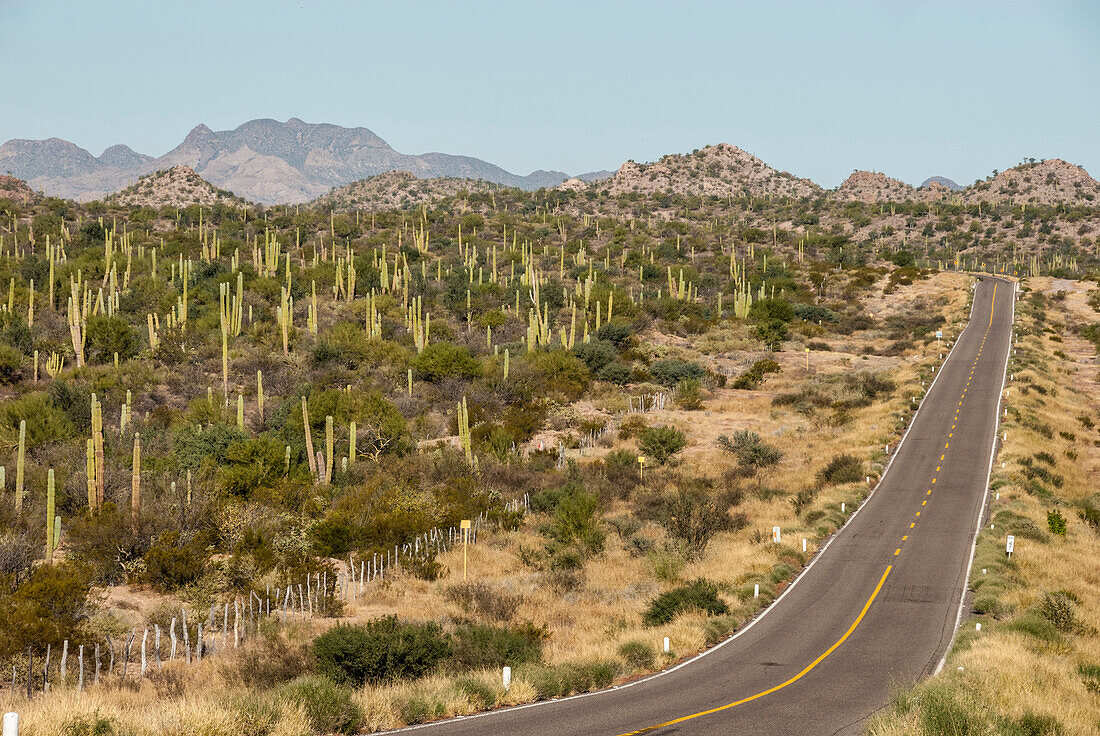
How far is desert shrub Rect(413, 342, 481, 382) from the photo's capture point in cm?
4490

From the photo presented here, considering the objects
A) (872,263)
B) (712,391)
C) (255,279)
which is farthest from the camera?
(872,263)

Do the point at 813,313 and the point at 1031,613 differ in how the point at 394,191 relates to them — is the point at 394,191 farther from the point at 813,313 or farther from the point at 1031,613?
the point at 1031,613

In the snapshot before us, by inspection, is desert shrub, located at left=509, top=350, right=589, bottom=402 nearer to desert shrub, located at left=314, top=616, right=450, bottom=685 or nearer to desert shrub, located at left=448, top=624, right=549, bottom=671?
desert shrub, located at left=448, top=624, right=549, bottom=671

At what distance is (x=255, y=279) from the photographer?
61188mm

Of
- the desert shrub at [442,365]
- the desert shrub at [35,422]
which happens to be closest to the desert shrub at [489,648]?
the desert shrub at [35,422]

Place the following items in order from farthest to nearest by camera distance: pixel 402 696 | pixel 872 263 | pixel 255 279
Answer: pixel 872 263
pixel 255 279
pixel 402 696

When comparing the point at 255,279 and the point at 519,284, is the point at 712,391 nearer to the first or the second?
the point at 519,284

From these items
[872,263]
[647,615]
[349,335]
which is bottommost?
[647,615]

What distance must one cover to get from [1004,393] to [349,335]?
3649 centimetres

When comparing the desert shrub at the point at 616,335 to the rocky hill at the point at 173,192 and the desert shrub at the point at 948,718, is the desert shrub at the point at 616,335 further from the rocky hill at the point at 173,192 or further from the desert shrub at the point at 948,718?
the rocky hill at the point at 173,192

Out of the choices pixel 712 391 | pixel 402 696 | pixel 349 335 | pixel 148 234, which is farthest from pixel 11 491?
pixel 148 234

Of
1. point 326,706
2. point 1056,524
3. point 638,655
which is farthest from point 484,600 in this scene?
point 1056,524

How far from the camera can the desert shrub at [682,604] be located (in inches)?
739

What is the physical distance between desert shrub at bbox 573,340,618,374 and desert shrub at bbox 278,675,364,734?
3983 centimetres
